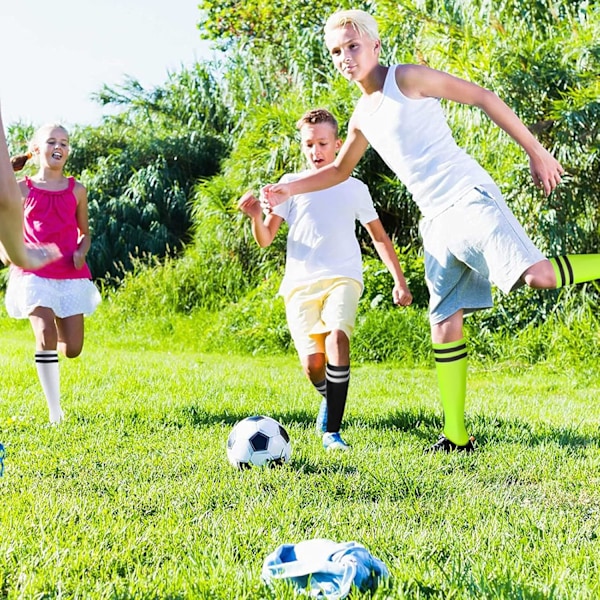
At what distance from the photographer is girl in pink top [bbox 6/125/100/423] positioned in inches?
189

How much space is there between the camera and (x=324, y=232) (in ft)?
14.4

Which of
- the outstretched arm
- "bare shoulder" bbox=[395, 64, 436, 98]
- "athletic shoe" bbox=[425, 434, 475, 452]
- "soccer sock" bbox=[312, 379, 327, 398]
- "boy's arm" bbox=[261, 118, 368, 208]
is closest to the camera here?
the outstretched arm

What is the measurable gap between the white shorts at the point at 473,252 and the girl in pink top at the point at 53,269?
226 cm

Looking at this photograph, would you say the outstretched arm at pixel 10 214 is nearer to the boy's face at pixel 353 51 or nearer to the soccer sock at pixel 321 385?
the boy's face at pixel 353 51

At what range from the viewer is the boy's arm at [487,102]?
11.3 ft

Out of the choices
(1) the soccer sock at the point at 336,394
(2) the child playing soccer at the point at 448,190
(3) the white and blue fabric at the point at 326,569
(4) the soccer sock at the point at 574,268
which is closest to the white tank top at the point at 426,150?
(2) the child playing soccer at the point at 448,190

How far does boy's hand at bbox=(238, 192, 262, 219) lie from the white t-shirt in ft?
1.25

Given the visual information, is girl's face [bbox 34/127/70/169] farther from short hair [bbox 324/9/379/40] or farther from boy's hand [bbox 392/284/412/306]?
boy's hand [bbox 392/284/412/306]

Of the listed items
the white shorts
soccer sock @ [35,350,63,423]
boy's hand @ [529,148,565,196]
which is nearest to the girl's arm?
soccer sock @ [35,350,63,423]

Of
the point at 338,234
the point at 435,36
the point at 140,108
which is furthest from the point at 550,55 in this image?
the point at 140,108

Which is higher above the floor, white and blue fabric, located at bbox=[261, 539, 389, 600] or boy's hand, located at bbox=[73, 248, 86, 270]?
boy's hand, located at bbox=[73, 248, 86, 270]

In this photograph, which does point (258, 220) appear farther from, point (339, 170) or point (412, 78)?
point (412, 78)

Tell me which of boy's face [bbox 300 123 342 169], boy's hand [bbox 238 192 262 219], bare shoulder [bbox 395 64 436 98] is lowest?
boy's hand [bbox 238 192 262 219]

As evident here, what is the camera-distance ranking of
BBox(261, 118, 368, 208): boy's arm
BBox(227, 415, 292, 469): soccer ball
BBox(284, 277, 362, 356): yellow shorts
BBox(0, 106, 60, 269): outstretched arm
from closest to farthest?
BBox(0, 106, 60, 269): outstretched arm
BBox(227, 415, 292, 469): soccer ball
BBox(261, 118, 368, 208): boy's arm
BBox(284, 277, 362, 356): yellow shorts
